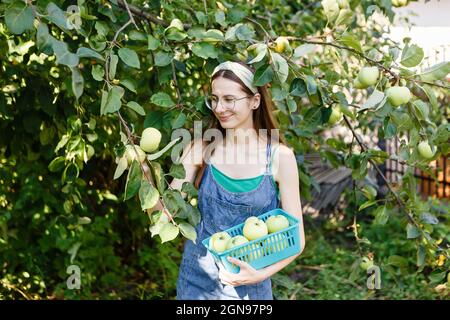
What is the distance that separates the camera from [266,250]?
5.15 feet

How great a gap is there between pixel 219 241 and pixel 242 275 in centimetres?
10

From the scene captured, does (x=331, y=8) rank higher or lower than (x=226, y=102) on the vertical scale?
higher

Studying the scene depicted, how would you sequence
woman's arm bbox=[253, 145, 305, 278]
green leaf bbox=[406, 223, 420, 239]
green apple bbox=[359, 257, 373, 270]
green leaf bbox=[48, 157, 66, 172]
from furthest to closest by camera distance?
green apple bbox=[359, 257, 373, 270] < green leaf bbox=[406, 223, 420, 239] < green leaf bbox=[48, 157, 66, 172] < woman's arm bbox=[253, 145, 305, 278]

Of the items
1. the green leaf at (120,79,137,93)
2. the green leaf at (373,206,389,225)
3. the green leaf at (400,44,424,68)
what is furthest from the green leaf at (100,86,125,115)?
the green leaf at (373,206,389,225)

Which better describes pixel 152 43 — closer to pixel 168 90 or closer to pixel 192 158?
pixel 192 158

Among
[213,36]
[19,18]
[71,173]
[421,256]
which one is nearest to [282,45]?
[213,36]

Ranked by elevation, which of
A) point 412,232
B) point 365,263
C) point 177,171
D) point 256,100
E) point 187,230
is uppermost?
point 256,100

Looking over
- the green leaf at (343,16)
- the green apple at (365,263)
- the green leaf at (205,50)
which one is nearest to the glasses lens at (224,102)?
the green leaf at (205,50)

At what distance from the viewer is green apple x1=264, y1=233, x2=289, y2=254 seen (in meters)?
1.55

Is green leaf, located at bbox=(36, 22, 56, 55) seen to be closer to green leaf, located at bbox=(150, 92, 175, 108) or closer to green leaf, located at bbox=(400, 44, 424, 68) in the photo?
green leaf, located at bbox=(150, 92, 175, 108)

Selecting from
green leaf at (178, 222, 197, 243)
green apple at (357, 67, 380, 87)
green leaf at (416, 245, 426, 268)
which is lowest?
green leaf at (416, 245, 426, 268)

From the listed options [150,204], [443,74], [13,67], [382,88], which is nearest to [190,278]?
[150,204]

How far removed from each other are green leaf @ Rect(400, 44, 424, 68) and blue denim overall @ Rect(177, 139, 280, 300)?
0.42 metres

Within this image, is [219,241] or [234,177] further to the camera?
[234,177]
